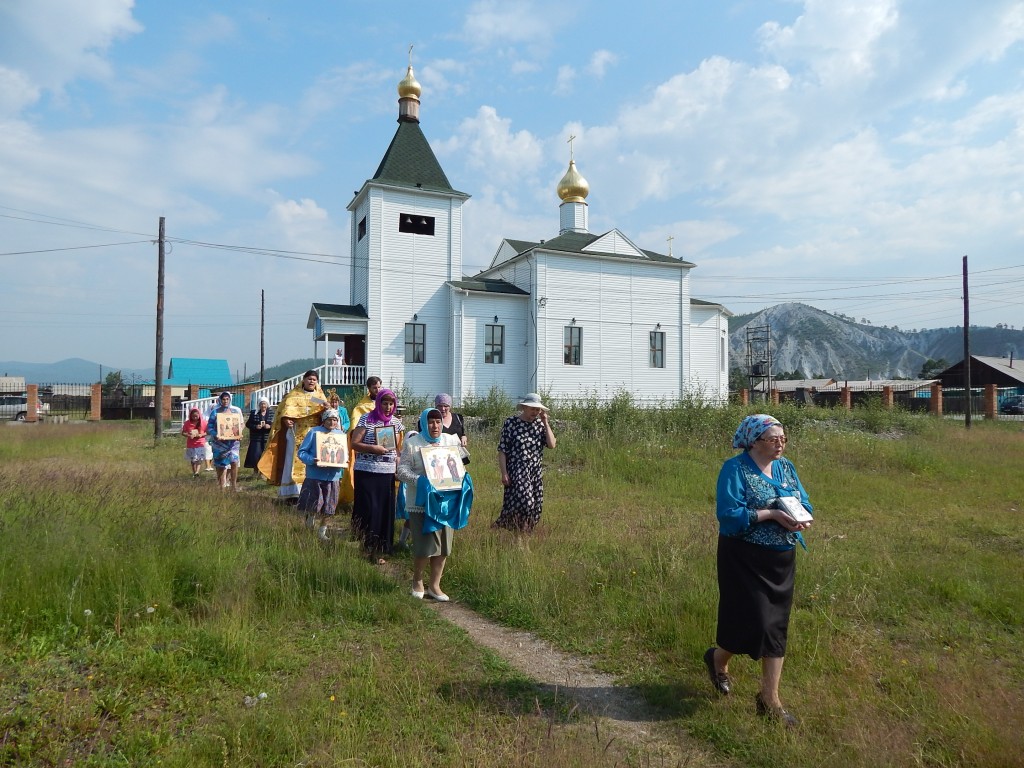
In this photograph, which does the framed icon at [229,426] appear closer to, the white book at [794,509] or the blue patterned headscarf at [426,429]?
the blue patterned headscarf at [426,429]

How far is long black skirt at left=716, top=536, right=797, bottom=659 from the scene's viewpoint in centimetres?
372

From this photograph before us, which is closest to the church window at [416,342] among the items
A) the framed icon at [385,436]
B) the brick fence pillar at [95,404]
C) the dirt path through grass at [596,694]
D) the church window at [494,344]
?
the church window at [494,344]

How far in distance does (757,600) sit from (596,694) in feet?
3.85

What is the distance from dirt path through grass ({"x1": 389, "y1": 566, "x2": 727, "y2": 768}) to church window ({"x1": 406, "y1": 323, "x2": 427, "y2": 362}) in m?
21.0

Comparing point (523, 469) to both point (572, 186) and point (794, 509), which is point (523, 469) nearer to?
point (794, 509)

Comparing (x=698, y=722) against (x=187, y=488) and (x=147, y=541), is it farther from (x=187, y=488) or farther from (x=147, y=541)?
(x=187, y=488)

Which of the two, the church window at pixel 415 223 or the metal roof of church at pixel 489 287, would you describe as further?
the church window at pixel 415 223

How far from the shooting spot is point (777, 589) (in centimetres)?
378

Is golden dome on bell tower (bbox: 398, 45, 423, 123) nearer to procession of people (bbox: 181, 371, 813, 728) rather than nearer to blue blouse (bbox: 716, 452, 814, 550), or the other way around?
procession of people (bbox: 181, 371, 813, 728)

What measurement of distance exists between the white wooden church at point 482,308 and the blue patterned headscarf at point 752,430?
21.8 metres

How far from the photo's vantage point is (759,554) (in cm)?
378

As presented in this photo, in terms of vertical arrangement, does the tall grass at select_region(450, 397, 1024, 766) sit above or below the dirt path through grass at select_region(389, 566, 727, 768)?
above

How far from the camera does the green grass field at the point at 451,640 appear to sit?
337 centimetres

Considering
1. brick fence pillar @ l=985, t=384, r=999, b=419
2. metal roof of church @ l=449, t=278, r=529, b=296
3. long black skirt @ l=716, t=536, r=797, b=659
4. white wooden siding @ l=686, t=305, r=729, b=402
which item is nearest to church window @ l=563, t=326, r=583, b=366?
metal roof of church @ l=449, t=278, r=529, b=296
